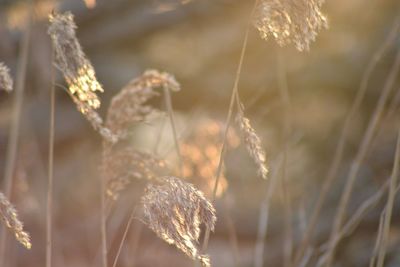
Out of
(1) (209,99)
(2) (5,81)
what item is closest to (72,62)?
(2) (5,81)

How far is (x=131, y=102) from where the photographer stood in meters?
1.70

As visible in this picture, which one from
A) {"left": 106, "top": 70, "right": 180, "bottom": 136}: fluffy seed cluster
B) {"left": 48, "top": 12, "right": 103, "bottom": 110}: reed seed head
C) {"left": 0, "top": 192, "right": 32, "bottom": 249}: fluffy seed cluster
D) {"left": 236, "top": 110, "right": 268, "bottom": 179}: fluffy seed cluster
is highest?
{"left": 106, "top": 70, "right": 180, "bottom": 136}: fluffy seed cluster

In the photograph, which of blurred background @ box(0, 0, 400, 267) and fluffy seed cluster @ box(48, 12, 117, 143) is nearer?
fluffy seed cluster @ box(48, 12, 117, 143)

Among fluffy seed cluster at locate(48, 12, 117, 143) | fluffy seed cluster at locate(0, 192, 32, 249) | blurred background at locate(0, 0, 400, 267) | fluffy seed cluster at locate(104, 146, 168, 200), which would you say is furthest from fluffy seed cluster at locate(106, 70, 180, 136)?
blurred background at locate(0, 0, 400, 267)

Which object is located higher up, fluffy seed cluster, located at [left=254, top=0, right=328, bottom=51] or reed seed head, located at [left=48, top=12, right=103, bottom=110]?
fluffy seed cluster, located at [left=254, top=0, right=328, bottom=51]

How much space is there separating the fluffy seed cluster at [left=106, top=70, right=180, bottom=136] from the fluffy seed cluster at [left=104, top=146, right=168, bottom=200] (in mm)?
50

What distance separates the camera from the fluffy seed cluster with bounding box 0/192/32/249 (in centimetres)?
117

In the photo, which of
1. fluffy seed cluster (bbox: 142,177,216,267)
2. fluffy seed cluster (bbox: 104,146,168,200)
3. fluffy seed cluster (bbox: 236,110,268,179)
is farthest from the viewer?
fluffy seed cluster (bbox: 104,146,168,200)

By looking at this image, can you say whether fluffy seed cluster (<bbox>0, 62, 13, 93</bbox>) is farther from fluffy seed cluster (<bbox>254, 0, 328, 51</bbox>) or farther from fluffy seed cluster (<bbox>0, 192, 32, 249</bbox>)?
fluffy seed cluster (<bbox>254, 0, 328, 51</bbox>)

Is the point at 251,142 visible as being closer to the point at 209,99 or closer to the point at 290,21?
the point at 290,21

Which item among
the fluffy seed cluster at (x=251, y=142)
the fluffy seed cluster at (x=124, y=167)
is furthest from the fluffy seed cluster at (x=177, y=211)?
the fluffy seed cluster at (x=124, y=167)

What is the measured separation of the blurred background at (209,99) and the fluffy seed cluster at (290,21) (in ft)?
5.07

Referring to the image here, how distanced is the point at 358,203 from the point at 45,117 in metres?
1.44

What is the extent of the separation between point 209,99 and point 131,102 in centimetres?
209
